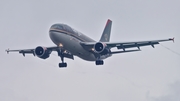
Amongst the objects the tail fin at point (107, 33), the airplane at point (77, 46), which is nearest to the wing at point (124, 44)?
the airplane at point (77, 46)

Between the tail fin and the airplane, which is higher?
the tail fin

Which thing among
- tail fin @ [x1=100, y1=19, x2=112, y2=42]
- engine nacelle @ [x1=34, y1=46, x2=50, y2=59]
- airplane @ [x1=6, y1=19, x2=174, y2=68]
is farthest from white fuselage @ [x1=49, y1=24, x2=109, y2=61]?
tail fin @ [x1=100, y1=19, x2=112, y2=42]

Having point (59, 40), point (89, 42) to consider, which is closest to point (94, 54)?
point (89, 42)

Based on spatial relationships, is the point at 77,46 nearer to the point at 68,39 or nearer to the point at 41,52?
the point at 68,39

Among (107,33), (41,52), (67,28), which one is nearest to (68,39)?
(67,28)

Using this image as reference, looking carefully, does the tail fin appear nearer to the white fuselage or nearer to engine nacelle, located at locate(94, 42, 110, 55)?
the white fuselage

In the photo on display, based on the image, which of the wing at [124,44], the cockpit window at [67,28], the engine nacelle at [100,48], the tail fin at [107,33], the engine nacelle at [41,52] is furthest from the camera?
the tail fin at [107,33]

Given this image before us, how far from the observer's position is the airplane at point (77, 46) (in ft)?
271

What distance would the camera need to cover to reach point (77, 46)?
8406 cm

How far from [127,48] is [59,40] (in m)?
12.9

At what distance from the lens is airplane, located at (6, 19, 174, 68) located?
82562 millimetres

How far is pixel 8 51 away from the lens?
3755 inches

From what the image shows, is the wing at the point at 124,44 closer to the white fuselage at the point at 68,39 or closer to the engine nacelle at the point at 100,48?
the white fuselage at the point at 68,39

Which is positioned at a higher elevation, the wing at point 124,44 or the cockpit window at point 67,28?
the cockpit window at point 67,28
